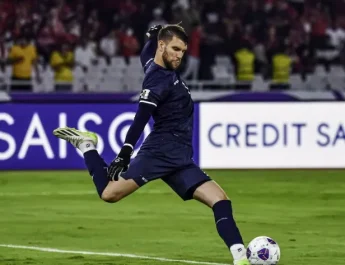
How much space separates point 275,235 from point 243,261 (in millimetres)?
3207

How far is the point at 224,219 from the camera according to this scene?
A: 9336mm

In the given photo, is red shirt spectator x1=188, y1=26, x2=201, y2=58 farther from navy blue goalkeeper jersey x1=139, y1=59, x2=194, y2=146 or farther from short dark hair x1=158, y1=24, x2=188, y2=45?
short dark hair x1=158, y1=24, x2=188, y2=45

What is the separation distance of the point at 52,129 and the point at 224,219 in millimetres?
10380

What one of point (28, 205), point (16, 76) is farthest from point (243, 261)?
point (16, 76)

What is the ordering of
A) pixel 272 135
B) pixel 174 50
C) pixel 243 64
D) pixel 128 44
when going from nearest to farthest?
pixel 174 50 → pixel 272 135 → pixel 128 44 → pixel 243 64

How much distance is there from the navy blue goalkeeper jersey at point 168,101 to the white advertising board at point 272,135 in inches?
383

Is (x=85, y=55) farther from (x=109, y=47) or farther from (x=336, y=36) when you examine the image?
(x=336, y=36)

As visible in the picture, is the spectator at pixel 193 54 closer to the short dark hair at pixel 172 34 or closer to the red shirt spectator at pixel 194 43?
the red shirt spectator at pixel 194 43

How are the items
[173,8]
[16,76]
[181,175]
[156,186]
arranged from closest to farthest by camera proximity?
1. [181,175]
2. [156,186]
3. [16,76]
4. [173,8]

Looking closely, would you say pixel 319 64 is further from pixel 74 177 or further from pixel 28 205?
pixel 28 205

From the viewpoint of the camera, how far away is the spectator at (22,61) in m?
23.3

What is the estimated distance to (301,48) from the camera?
26.8 m

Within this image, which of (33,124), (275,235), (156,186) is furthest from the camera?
(33,124)

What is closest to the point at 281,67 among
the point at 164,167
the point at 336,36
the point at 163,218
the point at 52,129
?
the point at 336,36
